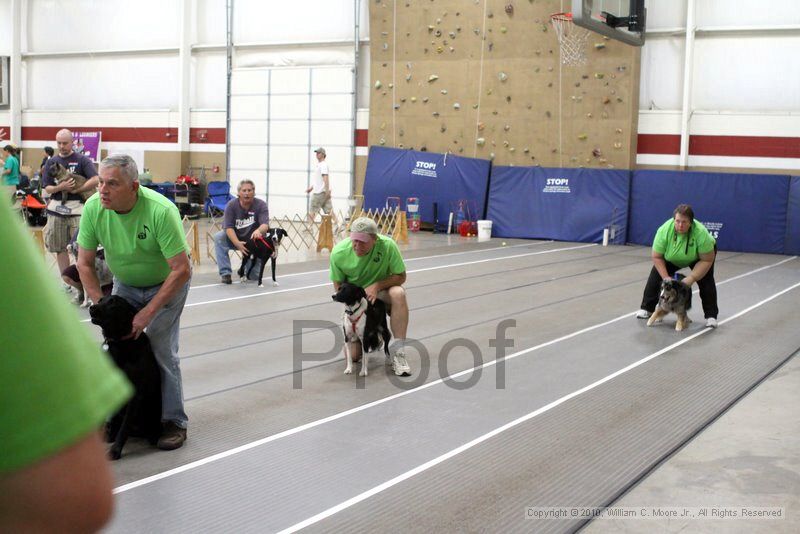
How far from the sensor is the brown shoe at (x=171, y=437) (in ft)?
15.6

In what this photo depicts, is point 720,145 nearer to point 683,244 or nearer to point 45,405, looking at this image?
point 683,244

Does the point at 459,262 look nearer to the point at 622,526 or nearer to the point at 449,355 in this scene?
the point at 449,355

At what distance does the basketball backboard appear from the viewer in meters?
13.5

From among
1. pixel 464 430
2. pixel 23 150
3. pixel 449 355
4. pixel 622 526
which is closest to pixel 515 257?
pixel 449 355

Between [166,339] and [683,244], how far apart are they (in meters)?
5.61

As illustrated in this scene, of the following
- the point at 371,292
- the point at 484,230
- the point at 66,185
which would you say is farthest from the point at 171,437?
the point at 484,230

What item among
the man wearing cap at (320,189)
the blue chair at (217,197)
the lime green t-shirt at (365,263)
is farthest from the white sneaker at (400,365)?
the blue chair at (217,197)

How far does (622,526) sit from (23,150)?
89.4ft

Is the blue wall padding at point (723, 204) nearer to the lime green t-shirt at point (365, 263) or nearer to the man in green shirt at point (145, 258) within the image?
the lime green t-shirt at point (365, 263)

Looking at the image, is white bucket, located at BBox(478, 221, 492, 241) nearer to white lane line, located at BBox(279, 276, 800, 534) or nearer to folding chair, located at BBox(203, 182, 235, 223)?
folding chair, located at BBox(203, 182, 235, 223)

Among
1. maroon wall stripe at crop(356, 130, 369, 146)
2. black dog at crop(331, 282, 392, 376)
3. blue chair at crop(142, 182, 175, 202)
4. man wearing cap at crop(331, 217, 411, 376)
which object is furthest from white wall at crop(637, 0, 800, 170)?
black dog at crop(331, 282, 392, 376)

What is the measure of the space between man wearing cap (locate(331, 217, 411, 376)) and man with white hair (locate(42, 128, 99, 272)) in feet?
12.3

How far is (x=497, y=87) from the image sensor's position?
20.5 m

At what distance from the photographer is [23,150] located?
2730 cm
